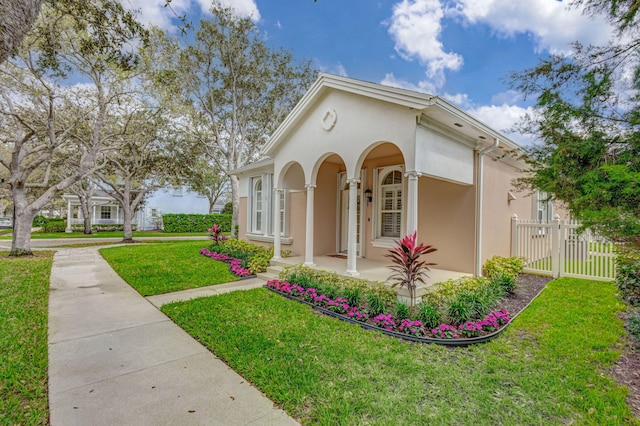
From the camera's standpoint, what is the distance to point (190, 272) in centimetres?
952

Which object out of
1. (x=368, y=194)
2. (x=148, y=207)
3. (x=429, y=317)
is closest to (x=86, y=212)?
(x=148, y=207)

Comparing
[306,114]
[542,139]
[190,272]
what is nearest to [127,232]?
[190,272]

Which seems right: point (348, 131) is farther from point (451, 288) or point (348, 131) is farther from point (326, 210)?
point (451, 288)

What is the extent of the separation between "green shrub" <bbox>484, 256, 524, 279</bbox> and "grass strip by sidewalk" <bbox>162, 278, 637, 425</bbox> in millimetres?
1946

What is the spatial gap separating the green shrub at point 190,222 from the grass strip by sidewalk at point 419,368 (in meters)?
26.5

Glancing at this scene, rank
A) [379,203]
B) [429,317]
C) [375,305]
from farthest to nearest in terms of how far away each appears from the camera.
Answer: [379,203]
[375,305]
[429,317]

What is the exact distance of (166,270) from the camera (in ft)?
32.1

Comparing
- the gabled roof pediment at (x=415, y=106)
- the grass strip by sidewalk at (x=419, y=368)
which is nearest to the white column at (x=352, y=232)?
the grass strip by sidewalk at (x=419, y=368)

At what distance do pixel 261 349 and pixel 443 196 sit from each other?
653 cm

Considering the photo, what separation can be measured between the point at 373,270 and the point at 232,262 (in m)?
5.31

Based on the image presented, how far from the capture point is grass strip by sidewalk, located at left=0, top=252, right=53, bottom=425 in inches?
116

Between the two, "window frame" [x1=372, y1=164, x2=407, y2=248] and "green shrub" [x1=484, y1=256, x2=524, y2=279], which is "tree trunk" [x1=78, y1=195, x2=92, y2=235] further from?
"green shrub" [x1=484, y1=256, x2=524, y2=279]

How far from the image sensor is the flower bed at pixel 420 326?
4.64m

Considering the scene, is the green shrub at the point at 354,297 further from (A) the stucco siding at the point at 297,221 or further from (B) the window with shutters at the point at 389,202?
(A) the stucco siding at the point at 297,221
